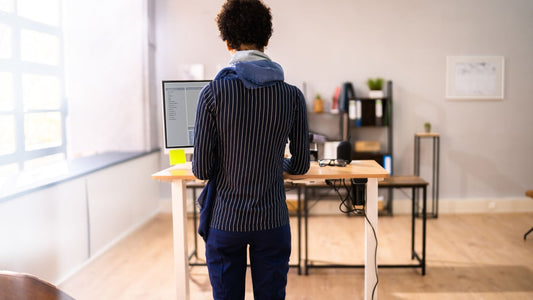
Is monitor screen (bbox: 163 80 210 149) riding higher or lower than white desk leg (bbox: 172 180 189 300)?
higher

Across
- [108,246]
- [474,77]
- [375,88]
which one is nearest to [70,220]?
[108,246]

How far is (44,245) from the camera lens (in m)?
2.97

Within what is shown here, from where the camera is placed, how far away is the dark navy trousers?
165 cm

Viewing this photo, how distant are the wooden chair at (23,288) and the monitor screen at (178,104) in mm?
1800

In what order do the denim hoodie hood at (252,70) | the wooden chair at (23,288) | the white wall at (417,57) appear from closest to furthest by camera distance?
the wooden chair at (23,288) → the denim hoodie hood at (252,70) → the white wall at (417,57)

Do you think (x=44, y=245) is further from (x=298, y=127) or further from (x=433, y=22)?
(x=433, y=22)

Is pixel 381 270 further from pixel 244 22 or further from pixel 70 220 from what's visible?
pixel 244 22

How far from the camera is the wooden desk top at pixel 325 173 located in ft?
7.86

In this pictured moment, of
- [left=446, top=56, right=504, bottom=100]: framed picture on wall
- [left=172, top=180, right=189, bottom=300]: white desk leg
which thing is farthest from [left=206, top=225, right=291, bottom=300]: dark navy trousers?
[left=446, top=56, right=504, bottom=100]: framed picture on wall

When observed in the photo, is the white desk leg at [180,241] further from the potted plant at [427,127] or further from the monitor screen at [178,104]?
the potted plant at [427,127]

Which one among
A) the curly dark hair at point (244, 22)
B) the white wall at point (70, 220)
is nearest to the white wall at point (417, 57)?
the white wall at point (70, 220)

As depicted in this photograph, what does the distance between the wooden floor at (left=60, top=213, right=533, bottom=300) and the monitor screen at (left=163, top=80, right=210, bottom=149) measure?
3.78ft

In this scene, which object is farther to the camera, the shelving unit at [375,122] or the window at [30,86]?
the shelving unit at [375,122]

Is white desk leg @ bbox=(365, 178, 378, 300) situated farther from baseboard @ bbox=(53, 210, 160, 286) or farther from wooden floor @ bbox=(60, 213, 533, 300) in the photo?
baseboard @ bbox=(53, 210, 160, 286)
